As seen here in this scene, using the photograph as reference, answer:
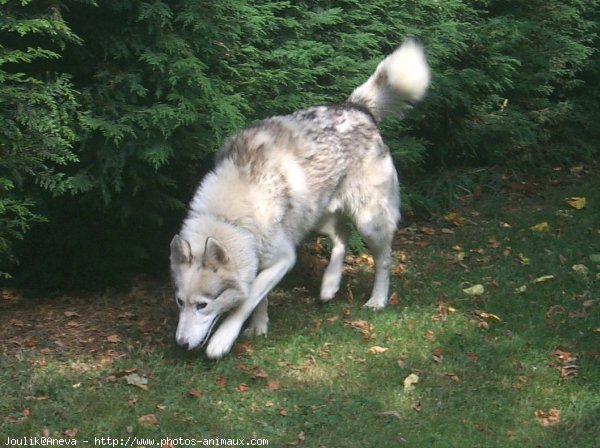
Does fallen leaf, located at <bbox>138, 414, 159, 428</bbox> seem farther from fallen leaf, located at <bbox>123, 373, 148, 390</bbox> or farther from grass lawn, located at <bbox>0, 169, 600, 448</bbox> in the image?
fallen leaf, located at <bbox>123, 373, 148, 390</bbox>

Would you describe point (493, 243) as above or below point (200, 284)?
below

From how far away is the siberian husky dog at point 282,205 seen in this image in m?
5.75

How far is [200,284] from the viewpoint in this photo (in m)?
5.66

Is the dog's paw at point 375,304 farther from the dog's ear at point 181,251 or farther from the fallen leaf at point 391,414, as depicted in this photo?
the dog's ear at point 181,251

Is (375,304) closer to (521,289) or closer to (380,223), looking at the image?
(380,223)

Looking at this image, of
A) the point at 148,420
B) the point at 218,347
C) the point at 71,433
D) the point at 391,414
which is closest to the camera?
the point at 71,433

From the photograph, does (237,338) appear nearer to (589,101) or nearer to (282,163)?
(282,163)

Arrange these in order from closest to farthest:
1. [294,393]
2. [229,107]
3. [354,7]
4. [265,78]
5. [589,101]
Result: [294,393] < [229,107] < [265,78] < [354,7] < [589,101]

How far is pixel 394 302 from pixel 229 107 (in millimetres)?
2001

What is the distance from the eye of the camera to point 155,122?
6.40 meters

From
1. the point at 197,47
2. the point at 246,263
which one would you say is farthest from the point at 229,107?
the point at 246,263

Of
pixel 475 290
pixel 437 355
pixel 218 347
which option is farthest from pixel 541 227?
pixel 218 347

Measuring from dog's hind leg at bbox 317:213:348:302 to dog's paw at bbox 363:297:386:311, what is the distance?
0.27 meters

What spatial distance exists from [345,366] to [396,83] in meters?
2.55
